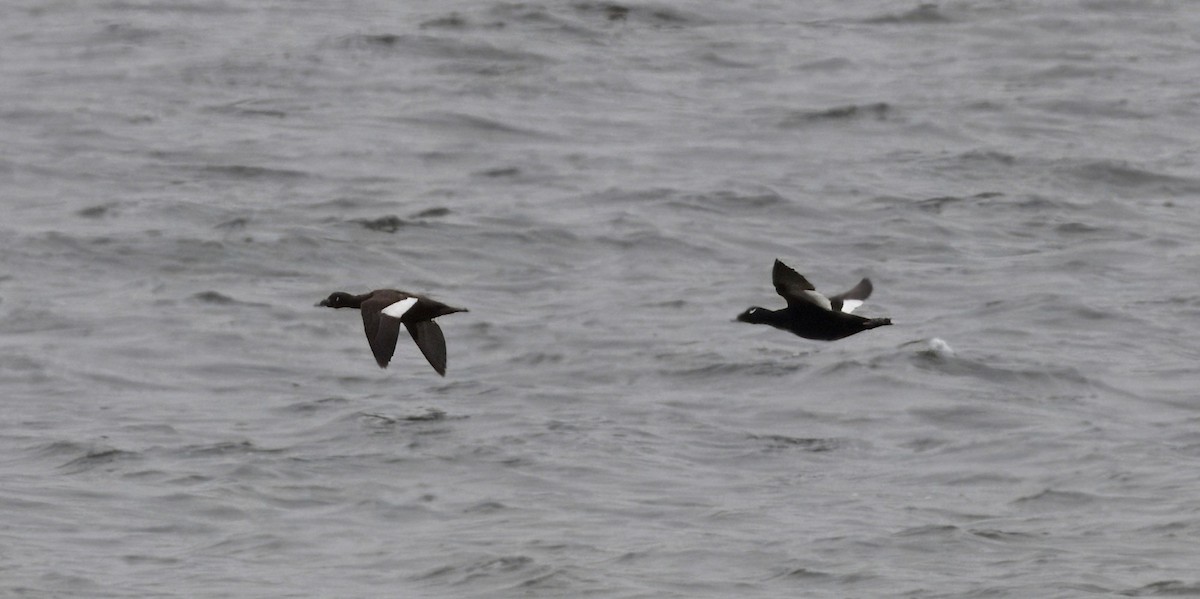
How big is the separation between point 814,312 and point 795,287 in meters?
0.38

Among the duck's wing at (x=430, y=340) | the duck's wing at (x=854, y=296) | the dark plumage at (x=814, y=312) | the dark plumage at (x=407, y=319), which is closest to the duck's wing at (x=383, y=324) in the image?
the dark plumage at (x=407, y=319)

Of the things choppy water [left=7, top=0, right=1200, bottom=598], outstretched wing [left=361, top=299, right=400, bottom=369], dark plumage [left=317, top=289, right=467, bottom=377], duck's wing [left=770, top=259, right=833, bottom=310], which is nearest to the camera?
outstretched wing [left=361, top=299, right=400, bottom=369]

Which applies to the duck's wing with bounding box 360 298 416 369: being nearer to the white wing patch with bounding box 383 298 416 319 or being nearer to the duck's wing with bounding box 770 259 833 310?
the white wing patch with bounding box 383 298 416 319

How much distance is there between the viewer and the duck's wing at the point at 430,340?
38.4ft

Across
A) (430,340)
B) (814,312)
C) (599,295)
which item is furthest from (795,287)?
(599,295)

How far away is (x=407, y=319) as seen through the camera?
11656mm

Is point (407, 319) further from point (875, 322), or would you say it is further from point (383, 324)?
point (875, 322)

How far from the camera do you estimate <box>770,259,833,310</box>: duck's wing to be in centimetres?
1114

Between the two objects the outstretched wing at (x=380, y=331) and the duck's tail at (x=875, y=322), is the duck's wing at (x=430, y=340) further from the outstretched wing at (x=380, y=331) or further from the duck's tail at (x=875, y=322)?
the duck's tail at (x=875, y=322)

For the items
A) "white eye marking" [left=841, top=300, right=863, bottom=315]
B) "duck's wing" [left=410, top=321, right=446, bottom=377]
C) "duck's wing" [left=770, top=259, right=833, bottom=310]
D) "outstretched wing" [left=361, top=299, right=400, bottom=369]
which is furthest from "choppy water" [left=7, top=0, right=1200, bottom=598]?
"duck's wing" [left=770, top=259, right=833, bottom=310]

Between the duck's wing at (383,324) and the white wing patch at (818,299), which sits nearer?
the duck's wing at (383,324)

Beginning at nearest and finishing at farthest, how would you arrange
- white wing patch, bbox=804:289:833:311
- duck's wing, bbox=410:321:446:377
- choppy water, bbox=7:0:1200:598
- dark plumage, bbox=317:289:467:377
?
dark plumage, bbox=317:289:467:377
white wing patch, bbox=804:289:833:311
duck's wing, bbox=410:321:446:377
choppy water, bbox=7:0:1200:598

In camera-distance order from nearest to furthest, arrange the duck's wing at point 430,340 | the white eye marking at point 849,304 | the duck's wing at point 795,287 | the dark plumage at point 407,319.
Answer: the duck's wing at point 795,287, the dark plumage at point 407,319, the duck's wing at point 430,340, the white eye marking at point 849,304

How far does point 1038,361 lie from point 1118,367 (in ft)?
1.80
